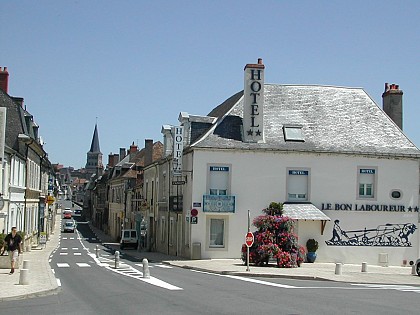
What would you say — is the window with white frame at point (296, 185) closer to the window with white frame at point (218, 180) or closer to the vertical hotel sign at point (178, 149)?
the window with white frame at point (218, 180)

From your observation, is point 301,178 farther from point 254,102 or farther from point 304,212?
point 254,102

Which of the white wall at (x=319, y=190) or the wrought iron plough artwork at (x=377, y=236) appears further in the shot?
the wrought iron plough artwork at (x=377, y=236)

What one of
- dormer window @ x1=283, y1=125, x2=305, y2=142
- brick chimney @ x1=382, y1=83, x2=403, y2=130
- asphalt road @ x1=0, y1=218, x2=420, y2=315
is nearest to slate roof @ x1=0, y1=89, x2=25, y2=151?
dormer window @ x1=283, y1=125, x2=305, y2=142

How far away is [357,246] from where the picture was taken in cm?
3400

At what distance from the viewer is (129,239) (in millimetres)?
48594

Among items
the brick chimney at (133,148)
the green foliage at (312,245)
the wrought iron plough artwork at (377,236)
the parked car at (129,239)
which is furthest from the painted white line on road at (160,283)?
the brick chimney at (133,148)

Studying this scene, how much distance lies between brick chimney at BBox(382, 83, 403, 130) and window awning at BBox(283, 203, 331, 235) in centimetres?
914

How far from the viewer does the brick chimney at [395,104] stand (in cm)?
3888

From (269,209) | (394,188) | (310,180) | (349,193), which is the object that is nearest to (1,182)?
(269,209)

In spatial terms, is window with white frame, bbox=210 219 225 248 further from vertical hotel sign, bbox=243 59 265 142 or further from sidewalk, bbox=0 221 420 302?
vertical hotel sign, bbox=243 59 265 142

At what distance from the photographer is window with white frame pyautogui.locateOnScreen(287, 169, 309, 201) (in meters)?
34.0

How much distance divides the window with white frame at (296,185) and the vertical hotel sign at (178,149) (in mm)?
5797

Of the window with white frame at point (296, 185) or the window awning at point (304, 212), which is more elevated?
the window with white frame at point (296, 185)

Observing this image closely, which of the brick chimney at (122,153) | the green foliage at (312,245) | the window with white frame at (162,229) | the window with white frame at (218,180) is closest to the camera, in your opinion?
the green foliage at (312,245)
